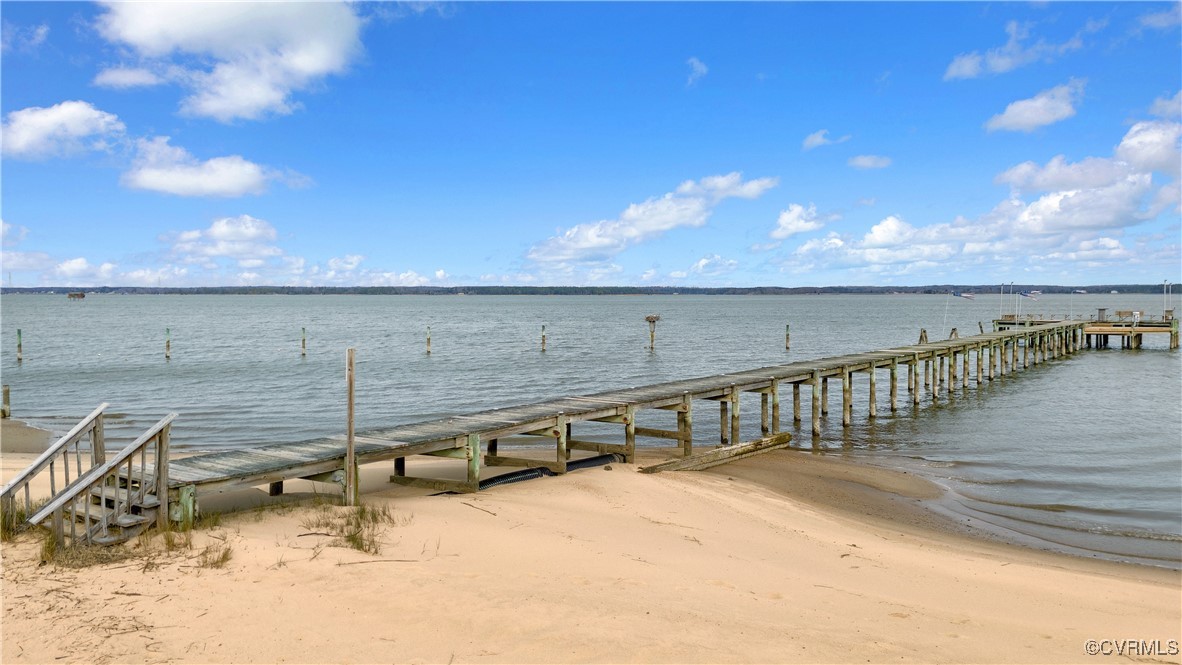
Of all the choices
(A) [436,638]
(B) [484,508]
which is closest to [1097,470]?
(B) [484,508]

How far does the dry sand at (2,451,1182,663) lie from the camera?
6.15 metres

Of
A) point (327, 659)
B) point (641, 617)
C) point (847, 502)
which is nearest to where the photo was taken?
point (327, 659)

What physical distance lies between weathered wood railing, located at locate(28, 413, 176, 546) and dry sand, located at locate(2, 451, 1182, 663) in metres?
0.39

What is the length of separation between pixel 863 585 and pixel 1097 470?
501 inches

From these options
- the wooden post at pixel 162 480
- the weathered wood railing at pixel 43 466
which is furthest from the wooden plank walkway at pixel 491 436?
the weathered wood railing at pixel 43 466

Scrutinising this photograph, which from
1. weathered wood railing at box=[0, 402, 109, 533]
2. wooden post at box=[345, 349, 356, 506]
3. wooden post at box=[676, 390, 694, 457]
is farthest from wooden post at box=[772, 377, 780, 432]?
weathered wood railing at box=[0, 402, 109, 533]

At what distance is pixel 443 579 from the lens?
298 inches

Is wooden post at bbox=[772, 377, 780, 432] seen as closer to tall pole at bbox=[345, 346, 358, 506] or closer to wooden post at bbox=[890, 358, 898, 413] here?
wooden post at bbox=[890, 358, 898, 413]

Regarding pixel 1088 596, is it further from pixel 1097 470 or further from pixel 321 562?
pixel 1097 470

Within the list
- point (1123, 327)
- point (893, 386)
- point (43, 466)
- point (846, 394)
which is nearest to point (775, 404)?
point (846, 394)

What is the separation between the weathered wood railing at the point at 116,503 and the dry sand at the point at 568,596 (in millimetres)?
387

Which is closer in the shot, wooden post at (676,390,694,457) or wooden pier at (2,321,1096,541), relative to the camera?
wooden pier at (2,321,1096,541)

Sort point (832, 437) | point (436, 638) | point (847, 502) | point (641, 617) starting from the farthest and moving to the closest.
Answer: point (832, 437)
point (847, 502)
point (641, 617)
point (436, 638)

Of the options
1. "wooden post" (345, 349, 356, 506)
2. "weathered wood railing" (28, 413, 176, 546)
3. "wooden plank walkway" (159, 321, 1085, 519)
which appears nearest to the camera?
"weathered wood railing" (28, 413, 176, 546)
